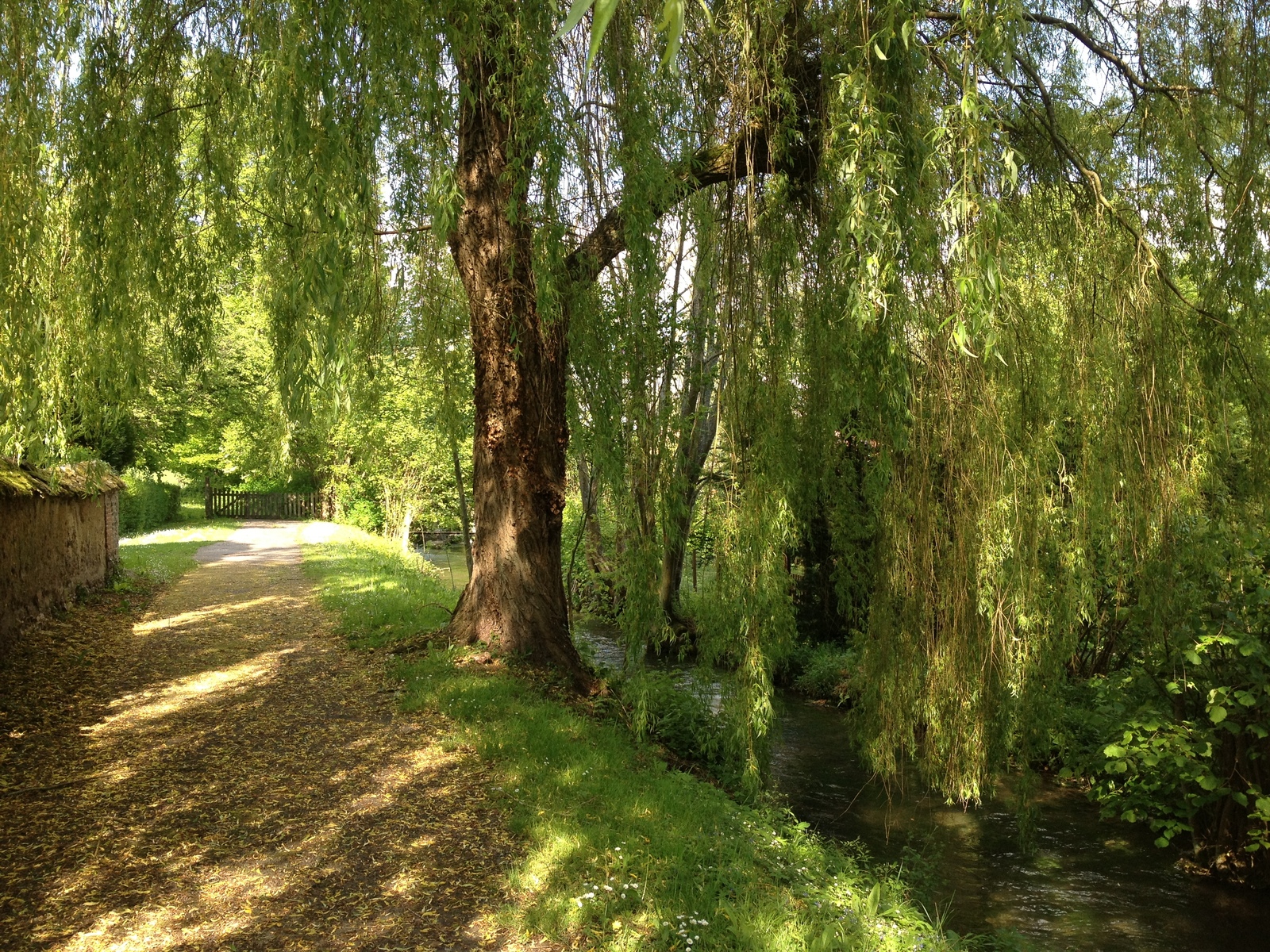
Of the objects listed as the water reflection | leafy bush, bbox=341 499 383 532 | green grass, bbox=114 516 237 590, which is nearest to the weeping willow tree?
the water reflection

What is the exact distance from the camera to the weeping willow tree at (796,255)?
4668 millimetres

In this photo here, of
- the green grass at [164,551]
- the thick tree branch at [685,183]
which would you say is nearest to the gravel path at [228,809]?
the thick tree branch at [685,183]

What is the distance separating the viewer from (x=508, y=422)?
7.30 metres

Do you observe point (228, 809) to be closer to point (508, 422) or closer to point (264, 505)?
point (508, 422)

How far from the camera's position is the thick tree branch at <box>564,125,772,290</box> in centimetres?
580

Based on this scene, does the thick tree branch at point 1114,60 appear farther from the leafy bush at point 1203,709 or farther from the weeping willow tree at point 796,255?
the leafy bush at point 1203,709

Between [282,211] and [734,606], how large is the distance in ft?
12.2

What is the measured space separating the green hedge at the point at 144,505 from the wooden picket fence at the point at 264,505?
3926 millimetres

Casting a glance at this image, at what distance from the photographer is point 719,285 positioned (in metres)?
5.74

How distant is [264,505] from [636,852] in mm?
31350

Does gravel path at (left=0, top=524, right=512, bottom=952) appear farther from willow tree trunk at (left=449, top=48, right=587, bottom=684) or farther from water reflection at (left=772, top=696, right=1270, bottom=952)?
water reflection at (left=772, top=696, right=1270, bottom=952)

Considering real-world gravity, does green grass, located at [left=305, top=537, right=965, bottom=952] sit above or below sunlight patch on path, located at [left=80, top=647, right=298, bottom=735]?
below

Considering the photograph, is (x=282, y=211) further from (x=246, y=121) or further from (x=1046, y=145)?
(x=1046, y=145)

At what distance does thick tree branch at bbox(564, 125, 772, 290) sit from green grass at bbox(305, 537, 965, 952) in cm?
325
